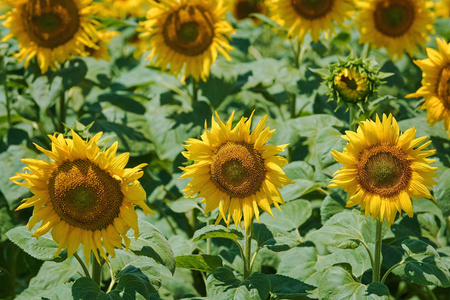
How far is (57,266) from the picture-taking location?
95.8 inches


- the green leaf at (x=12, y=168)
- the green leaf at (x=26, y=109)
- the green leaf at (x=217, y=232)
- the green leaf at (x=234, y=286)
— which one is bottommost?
the green leaf at (x=12, y=168)

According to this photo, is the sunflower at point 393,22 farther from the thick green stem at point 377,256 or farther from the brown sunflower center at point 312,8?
the thick green stem at point 377,256

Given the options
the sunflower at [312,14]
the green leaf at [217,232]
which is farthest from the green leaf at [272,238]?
the sunflower at [312,14]

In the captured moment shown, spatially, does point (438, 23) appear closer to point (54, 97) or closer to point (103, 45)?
point (103, 45)

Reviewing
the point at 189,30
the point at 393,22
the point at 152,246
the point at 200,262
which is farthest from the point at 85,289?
the point at 393,22

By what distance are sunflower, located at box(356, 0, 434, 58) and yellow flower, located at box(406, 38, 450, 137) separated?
784 millimetres

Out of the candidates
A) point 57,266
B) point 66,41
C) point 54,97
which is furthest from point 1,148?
point 57,266

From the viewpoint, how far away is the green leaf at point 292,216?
259 cm

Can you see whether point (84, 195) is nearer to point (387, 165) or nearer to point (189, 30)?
point (387, 165)

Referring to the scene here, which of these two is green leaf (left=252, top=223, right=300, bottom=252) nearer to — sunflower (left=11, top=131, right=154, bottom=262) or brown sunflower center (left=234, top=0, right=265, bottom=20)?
sunflower (left=11, top=131, right=154, bottom=262)

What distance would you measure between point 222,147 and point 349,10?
150 centimetres

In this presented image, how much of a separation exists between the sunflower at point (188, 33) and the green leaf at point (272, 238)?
1034 millimetres

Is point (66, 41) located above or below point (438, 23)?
below

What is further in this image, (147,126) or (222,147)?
(147,126)
